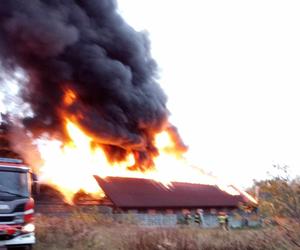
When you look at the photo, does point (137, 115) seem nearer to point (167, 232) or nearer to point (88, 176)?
point (88, 176)

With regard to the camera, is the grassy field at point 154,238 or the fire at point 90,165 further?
the fire at point 90,165

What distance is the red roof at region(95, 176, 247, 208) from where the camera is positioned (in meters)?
31.0

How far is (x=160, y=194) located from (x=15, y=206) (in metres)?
22.6

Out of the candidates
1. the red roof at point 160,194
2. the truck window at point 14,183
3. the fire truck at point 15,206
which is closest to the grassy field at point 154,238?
the fire truck at point 15,206

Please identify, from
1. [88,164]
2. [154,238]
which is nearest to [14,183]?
[154,238]

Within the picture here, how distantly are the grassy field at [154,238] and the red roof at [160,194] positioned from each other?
47.0 ft

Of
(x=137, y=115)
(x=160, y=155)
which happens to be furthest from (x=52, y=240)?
(x=160, y=155)

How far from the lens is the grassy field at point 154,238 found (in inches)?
380

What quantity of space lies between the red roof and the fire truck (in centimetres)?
1727

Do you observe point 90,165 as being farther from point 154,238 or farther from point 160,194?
point 154,238

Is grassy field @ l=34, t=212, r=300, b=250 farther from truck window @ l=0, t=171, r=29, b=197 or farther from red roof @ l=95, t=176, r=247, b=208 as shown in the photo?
red roof @ l=95, t=176, r=247, b=208

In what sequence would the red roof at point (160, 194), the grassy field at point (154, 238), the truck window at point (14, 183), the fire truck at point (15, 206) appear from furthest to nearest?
the red roof at point (160, 194) → the truck window at point (14, 183) → the fire truck at point (15, 206) → the grassy field at point (154, 238)

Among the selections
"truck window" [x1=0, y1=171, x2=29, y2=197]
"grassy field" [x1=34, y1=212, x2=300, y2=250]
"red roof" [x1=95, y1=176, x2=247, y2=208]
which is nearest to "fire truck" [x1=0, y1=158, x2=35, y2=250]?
"truck window" [x1=0, y1=171, x2=29, y2=197]

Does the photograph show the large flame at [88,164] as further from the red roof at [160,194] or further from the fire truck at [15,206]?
the fire truck at [15,206]
